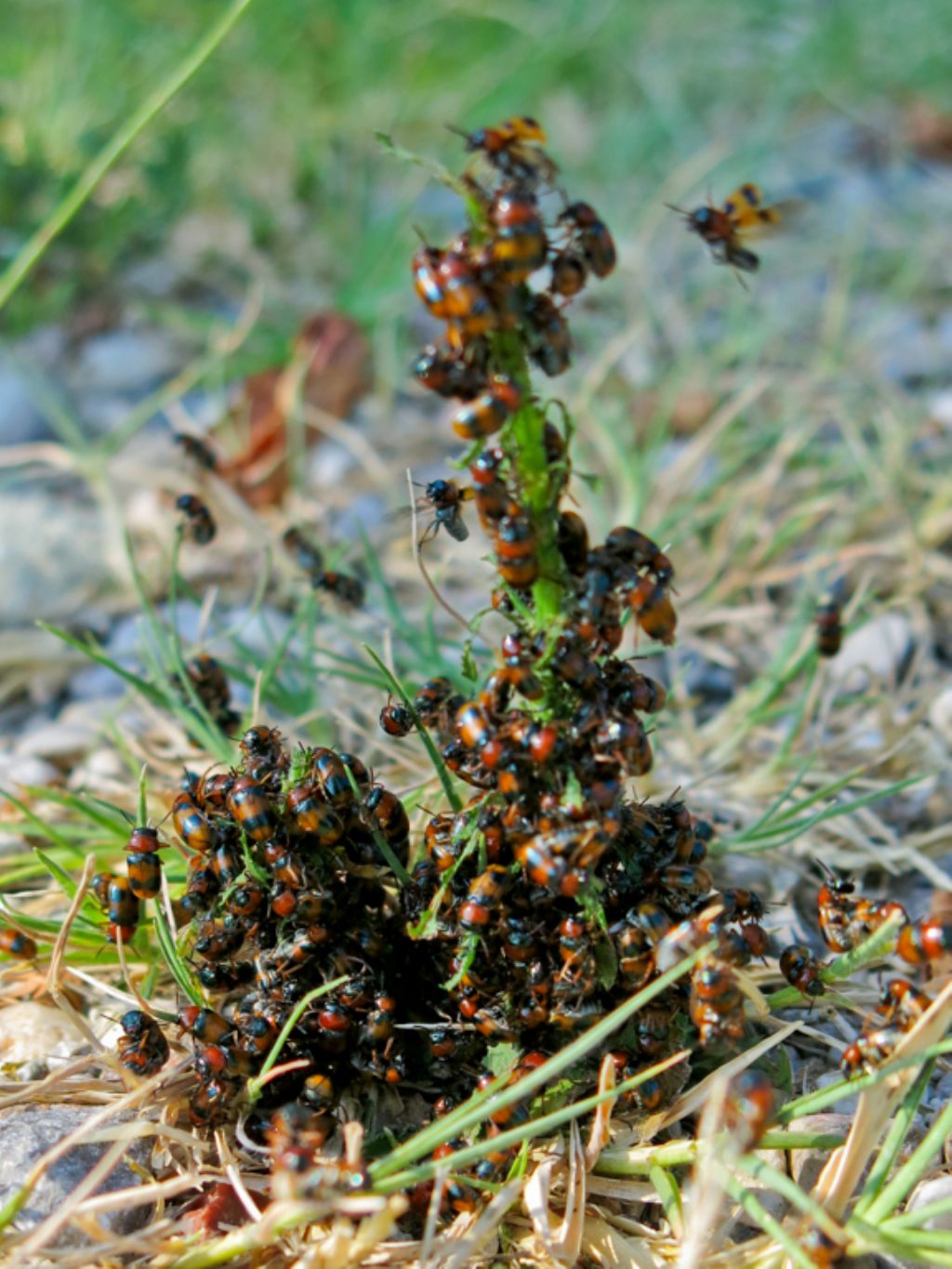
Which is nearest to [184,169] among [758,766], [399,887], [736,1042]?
[758,766]

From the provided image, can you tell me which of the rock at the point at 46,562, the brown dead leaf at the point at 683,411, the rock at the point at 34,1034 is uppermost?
the brown dead leaf at the point at 683,411

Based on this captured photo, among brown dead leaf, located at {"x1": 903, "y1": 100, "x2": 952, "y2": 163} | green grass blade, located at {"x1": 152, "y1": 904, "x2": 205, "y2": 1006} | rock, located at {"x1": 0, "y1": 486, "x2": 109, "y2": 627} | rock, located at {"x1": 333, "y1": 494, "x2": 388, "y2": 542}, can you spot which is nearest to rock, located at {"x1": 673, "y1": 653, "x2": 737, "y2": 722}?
rock, located at {"x1": 333, "y1": 494, "x2": 388, "y2": 542}

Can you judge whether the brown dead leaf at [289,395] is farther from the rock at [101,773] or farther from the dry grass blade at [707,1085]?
the dry grass blade at [707,1085]

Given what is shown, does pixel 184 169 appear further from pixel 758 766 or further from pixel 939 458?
pixel 758 766

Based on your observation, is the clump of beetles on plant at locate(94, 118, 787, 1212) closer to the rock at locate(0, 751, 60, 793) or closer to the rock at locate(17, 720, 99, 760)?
the rock at locate(0, 751, 60, 793)

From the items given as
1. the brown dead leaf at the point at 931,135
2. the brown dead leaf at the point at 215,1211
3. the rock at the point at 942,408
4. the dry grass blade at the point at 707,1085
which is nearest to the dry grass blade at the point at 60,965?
the brown dead leaf at the point at 215,1211

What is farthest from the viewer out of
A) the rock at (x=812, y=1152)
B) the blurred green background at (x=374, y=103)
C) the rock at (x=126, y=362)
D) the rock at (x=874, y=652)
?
the blurred green background at (x=374, y=103)

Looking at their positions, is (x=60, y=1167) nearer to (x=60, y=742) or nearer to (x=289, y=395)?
(x=60, y=742)
